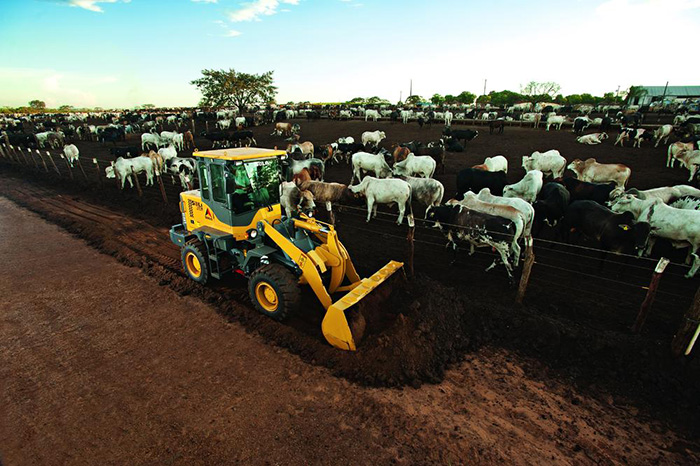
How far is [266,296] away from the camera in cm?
638

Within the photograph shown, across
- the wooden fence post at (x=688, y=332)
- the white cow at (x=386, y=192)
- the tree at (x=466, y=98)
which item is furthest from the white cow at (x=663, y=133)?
the tree at (x=466, y=98)

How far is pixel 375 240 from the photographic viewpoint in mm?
10242

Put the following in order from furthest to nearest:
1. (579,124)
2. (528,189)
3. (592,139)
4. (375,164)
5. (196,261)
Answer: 1. (579,124)
2. (592,139)
3. (375,164)
4. (528,189)
5. (196,261)

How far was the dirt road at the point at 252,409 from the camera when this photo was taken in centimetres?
403

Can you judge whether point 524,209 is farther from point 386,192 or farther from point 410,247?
point 386,192

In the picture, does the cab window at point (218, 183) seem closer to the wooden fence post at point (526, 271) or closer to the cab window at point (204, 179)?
the cab window at point (204, 179)

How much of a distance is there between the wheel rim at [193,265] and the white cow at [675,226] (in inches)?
446

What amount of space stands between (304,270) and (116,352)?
3654 mm

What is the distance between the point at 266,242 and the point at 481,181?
382 inches

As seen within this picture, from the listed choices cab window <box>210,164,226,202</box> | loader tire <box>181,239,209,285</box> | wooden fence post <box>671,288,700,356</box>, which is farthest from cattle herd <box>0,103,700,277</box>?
wooden fence post <box>671,288,700,356</box>

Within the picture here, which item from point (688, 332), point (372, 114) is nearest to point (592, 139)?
point (688, 332)

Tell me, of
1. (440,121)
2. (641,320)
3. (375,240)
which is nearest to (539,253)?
(641,320)

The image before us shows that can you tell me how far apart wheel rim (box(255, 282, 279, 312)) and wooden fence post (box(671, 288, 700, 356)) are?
665 centimetres

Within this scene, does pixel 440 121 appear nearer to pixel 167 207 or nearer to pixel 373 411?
pixel 167 207
